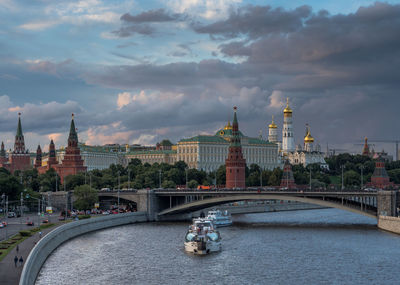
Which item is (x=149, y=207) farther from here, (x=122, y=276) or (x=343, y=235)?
(x=122, y=276)

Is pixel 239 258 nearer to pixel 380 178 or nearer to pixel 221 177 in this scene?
pixel 380 178

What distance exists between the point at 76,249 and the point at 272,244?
20371mm

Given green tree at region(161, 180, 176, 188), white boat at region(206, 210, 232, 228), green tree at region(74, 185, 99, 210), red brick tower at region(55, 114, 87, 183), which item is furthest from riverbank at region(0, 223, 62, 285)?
red brick tower at region(55, 114, 87, 183)

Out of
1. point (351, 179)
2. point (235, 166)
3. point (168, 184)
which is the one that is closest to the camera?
point (168, 184)

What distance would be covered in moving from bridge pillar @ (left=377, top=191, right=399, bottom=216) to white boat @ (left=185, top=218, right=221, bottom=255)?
86.5ft

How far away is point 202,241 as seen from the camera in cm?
7112

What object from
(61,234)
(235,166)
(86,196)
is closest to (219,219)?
(86,196)

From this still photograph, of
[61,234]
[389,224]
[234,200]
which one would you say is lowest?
[61,234]

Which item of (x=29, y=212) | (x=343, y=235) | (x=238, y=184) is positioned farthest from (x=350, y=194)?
(x=238, y=184)

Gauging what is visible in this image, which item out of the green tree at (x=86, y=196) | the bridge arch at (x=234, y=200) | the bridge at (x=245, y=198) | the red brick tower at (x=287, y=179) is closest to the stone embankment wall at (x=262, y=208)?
the bridge at (x=245, y=198)

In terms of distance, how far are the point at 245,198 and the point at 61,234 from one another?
3319cm

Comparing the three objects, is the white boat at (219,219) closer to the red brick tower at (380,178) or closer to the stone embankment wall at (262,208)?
the stone embankment wall at (262,208)

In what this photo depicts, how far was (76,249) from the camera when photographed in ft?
238

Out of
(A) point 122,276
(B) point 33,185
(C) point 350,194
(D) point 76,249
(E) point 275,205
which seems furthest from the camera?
(B) point 33,185
